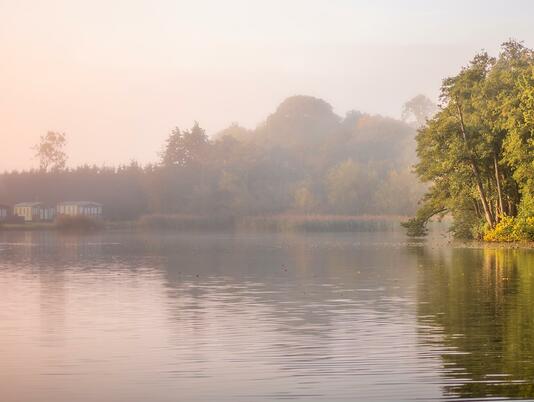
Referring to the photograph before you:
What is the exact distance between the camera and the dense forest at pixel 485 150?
62500 millimetres

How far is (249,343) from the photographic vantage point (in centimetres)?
1970

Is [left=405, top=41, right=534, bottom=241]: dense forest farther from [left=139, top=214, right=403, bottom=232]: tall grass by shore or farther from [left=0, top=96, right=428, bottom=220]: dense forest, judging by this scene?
[left=0, top=96, right=428, bottom=220]: dense forest

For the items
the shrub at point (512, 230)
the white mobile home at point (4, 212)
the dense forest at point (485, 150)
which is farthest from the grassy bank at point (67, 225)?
the shrub at point (512, 230)

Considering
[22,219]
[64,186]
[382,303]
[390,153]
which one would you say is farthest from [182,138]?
[382,303]

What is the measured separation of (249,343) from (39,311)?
8941mm

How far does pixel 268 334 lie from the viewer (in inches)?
832

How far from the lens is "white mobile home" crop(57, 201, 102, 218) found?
153 m

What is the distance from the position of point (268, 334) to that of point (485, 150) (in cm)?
4915

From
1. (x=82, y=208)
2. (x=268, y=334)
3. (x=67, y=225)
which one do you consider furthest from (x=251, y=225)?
(x=268, y=334)

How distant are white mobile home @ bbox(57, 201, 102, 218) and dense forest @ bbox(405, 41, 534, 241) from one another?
→ 8813cm

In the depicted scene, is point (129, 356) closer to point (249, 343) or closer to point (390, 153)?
point (249, 343)

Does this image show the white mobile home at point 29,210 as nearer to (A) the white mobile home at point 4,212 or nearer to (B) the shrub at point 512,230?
(A) the white mobile home at point 4,212

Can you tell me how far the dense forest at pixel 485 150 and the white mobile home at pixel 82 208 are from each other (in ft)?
289

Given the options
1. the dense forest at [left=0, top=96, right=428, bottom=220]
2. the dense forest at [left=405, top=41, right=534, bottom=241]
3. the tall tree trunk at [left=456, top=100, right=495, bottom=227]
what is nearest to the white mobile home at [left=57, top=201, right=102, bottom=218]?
the dense forest at [left=0, top=96, right=428, bottom=220]
